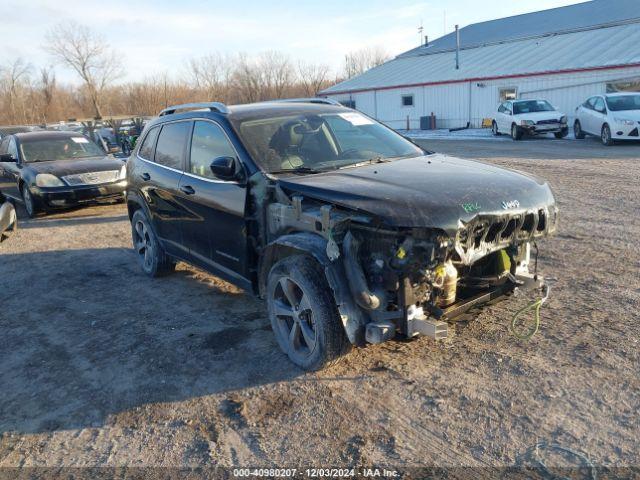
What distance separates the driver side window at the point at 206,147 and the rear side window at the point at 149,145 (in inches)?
43.1

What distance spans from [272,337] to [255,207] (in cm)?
112

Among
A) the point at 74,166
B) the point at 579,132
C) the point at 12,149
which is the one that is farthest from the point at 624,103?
the point at 12,149

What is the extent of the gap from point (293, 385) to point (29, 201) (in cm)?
925

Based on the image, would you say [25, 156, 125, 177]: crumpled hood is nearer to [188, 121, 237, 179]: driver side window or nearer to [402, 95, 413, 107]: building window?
[188, 121, 237, 179]: driver side window

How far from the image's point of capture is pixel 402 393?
12.0 ft

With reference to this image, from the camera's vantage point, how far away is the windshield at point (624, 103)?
1664 cm

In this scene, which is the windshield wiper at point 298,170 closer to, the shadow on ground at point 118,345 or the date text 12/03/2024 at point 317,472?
the shadow on ground at point 118,345

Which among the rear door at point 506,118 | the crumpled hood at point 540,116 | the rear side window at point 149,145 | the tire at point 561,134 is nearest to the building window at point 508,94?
the rear door at point 506,118

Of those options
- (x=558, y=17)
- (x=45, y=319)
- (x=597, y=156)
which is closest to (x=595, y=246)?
(x=45, y=319)

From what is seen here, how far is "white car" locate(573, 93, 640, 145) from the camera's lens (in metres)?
15.9

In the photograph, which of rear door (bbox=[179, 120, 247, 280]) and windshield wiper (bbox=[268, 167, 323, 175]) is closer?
windshield wiper (bbox=[268, 167, 323, 175])

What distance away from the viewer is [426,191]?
3658 mm

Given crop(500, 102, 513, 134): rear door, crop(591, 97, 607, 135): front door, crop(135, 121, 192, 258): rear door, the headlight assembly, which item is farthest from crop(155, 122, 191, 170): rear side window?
crop(500, 102, 513, 134): rear door

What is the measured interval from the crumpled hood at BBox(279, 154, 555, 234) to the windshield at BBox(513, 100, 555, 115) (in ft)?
61.6
